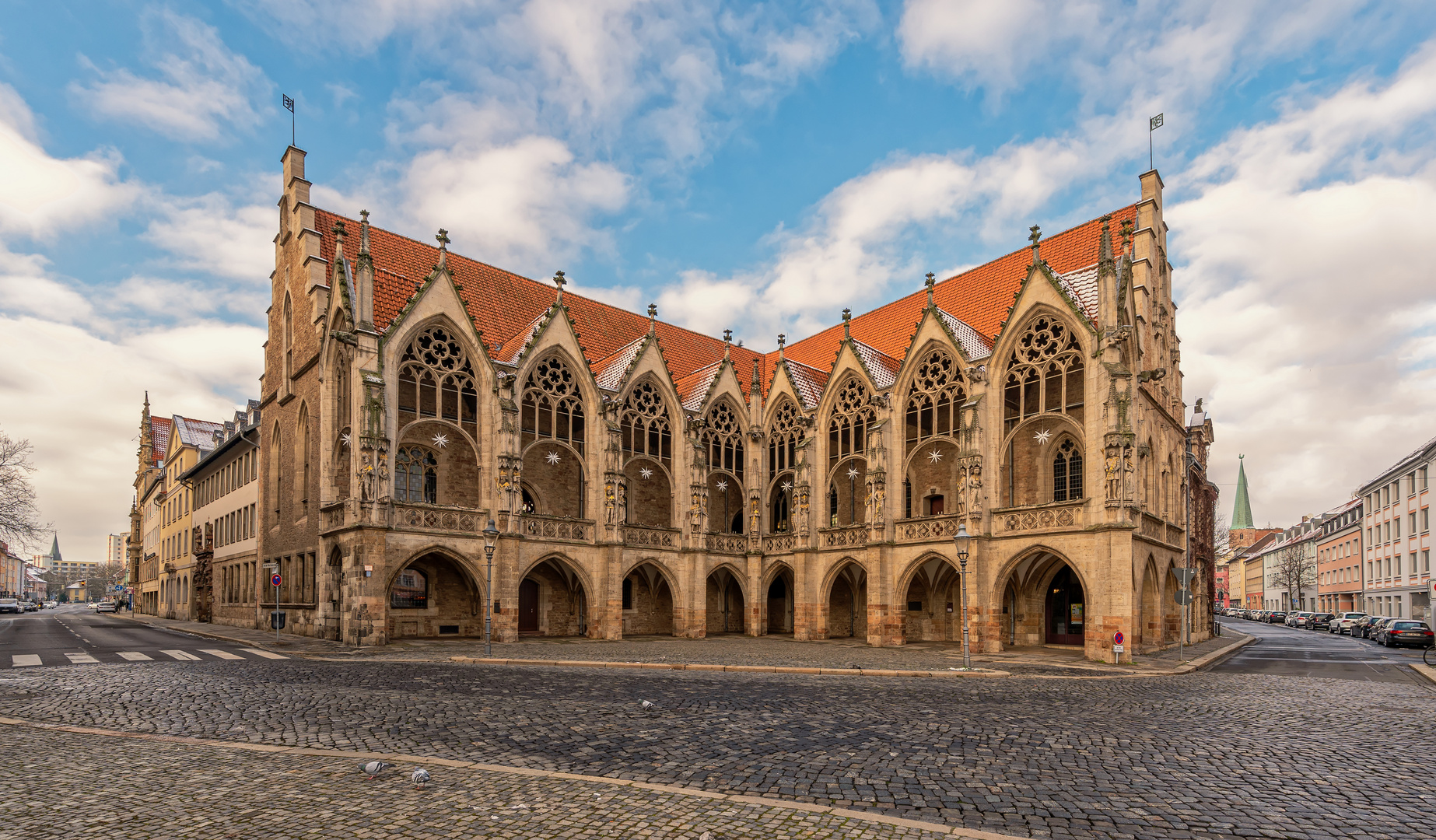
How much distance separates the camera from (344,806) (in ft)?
24.2

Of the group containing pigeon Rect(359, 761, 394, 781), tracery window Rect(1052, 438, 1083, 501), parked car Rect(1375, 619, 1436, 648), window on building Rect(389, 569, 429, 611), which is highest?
tracery window Rect(1052, 438, 1083, 501)

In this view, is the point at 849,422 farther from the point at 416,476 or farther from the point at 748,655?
the point at 416,476

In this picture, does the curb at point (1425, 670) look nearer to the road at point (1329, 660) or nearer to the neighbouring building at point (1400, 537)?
the road at point (1329, 660)

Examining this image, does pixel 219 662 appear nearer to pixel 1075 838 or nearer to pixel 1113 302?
pixel 1075 838

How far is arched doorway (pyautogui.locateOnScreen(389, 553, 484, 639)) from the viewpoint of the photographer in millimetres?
31547

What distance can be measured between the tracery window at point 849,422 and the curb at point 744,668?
14.2 m

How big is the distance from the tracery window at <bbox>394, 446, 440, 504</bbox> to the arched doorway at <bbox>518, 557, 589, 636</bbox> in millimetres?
5459

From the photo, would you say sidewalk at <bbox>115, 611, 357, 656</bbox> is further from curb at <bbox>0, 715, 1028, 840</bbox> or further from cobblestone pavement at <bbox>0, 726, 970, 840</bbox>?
cobblestone pavement at <bbox>0, 726, 970, 840</bbox>

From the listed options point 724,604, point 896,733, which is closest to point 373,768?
point 896,733

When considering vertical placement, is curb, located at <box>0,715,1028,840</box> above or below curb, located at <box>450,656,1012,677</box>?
above

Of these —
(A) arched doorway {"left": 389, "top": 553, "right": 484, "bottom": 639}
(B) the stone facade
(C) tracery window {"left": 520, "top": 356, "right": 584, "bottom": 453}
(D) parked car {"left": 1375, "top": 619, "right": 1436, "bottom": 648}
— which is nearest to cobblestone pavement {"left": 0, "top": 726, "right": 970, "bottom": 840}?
(B) the stone facade

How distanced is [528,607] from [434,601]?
13.9 feet

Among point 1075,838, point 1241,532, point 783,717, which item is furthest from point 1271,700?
point 1241,532

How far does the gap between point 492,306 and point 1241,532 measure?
176m
